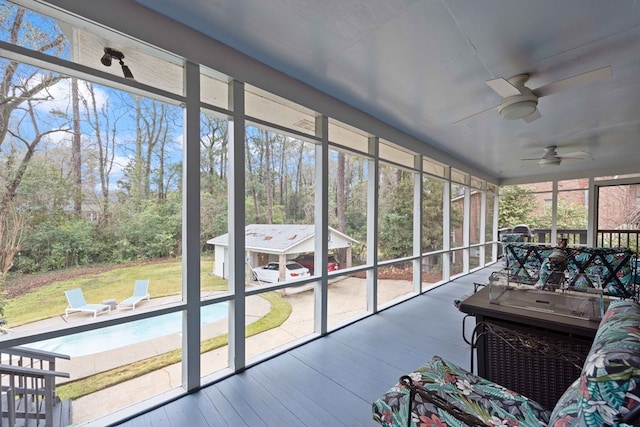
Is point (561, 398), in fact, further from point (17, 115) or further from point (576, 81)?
point (17, 115)

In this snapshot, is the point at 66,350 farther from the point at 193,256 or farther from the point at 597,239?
the point at 597,239

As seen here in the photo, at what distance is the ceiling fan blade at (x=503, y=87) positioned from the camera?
2.36 m

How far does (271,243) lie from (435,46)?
7.82ft

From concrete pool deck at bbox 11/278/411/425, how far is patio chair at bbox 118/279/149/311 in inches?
2.2

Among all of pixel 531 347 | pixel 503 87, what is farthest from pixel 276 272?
pixel 503 87

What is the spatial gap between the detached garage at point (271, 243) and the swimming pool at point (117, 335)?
467mm

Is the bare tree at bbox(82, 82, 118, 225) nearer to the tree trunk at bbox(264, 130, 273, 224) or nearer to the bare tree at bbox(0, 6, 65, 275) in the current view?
the bare tree at bbox(0, 6, 65, 275)

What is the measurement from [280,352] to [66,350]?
1.70 metres

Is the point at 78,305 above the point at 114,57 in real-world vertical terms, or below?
below

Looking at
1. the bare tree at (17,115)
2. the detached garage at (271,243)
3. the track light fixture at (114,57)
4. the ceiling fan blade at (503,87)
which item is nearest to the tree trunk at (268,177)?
the detached garage at (271,243)

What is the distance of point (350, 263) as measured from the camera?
12.4 ft

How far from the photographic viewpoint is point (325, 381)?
229cm

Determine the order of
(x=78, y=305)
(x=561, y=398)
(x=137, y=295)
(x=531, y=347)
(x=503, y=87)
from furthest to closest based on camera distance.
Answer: (x=503, y=87), (x=137, y=295), (x=78, y=305), (x=531, y=347), (x=561, y=398)

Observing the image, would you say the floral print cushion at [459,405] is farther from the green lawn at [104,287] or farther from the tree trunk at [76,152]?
the tree trunk at [76,152]
